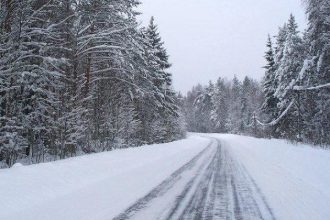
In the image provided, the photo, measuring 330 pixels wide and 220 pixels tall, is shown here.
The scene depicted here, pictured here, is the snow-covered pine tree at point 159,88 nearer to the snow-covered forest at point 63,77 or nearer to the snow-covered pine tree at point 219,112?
the snow-covered forest at point 63,77

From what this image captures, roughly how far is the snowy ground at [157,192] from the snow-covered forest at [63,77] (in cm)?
257

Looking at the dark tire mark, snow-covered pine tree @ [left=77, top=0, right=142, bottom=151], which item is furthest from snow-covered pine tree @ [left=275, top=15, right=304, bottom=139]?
the dark tire mark

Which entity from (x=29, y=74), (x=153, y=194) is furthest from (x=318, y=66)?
(x=153, y=194)

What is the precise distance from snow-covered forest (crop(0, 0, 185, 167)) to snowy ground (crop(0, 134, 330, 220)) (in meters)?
2.57

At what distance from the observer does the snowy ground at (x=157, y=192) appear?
7070 mm

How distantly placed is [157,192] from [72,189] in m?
1.88

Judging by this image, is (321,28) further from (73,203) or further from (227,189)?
(73,203)

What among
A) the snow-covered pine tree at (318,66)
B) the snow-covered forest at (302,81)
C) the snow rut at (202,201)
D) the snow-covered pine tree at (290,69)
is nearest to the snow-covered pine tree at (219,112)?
the snow-covered forest at (302,81)

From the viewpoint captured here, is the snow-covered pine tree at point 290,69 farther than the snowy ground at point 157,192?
Yes

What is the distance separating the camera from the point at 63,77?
1661 cm

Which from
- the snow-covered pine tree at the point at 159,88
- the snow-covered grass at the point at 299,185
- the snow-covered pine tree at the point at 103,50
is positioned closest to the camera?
the snow-covered grass at the point at 299,185

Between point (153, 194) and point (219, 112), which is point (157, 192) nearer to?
point (153, 194)

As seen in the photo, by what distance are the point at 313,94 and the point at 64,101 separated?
18.5 meters

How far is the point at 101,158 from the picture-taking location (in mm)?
14250
